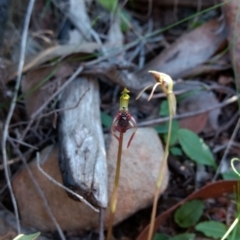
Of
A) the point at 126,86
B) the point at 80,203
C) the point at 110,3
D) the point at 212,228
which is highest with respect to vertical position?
the point at 110,3

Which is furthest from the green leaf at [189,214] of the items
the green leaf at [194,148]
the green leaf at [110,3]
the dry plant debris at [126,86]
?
the green leaf at [110,3]

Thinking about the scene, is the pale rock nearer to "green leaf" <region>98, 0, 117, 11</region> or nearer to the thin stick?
the thin stick

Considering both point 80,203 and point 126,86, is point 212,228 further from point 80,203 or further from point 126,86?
point 126,86

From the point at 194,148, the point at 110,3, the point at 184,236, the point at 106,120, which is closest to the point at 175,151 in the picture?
the point at 194,148

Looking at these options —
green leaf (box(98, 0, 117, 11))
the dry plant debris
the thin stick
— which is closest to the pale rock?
A: the dry plant debris

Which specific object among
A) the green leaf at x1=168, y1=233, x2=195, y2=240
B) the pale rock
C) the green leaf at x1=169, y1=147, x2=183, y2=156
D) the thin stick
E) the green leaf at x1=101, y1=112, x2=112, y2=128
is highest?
the thin stick

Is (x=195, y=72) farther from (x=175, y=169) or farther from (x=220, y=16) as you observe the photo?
(x=175, y=169)

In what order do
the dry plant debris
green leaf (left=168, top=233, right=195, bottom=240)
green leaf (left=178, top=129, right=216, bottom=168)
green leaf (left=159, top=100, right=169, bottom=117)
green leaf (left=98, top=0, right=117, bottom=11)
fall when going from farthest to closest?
green leaf (left=98, top=0, right=117, bottom=11) < green leaf (left=159, top=100, right=169, bottom=117) < green leaf (left=178, top=129, right=216, bottom=168) < the dry plant debris < green leaf (left=168, top=233, right=195, bottom=240)
